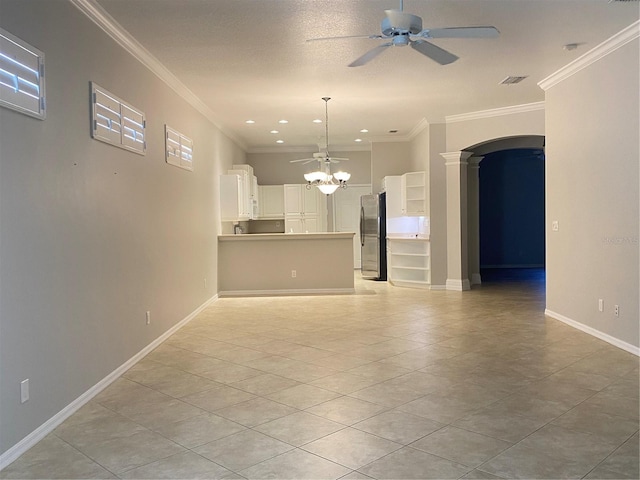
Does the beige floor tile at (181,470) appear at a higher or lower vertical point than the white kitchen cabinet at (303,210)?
lower

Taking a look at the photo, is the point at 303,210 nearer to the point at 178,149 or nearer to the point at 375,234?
the point at 375,234

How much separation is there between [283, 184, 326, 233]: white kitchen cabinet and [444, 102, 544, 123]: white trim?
3.94 meters

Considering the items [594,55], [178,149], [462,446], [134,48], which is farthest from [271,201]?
[462,446]

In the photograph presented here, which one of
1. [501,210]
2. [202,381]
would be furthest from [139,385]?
[501,210]

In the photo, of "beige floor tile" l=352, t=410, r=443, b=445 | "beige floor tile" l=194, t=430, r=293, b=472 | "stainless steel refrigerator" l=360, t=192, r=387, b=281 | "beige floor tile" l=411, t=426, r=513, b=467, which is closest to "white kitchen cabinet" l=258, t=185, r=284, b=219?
"stainless steel refrigerator" l=360, t=192, r=387, b=281

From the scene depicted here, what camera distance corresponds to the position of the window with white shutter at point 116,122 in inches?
150

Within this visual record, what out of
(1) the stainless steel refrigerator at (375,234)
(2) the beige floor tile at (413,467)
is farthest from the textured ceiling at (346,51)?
(2) the beige floor tile at (413,467)

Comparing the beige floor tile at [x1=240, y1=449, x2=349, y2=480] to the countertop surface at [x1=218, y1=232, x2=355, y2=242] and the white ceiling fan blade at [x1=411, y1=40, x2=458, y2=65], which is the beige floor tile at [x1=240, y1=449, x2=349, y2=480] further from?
the countertop surface at [x1=218, y1=232, x2=355, y2=242]

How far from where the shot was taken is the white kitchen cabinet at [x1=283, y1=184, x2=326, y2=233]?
11617mm

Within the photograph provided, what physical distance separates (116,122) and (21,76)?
1.38 metres

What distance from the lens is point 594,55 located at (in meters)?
5.07

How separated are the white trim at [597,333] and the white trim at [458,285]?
224 centimetres

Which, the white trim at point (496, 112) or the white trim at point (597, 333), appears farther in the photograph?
the white trim at point (496, 112)

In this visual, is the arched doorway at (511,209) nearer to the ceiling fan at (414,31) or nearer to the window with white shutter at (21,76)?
the ceiling fan at (414,31)
